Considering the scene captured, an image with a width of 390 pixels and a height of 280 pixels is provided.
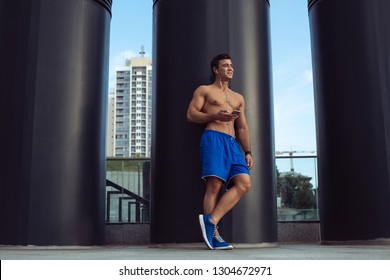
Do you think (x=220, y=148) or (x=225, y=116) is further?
(x=220, y=148)

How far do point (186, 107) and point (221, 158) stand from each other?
1.06 metres

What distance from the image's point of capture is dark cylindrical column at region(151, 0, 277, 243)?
17.0ft

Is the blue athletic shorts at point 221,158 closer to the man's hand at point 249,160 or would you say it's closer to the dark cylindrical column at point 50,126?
the man's hand at point 249,160

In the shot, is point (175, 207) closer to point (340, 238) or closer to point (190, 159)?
point (190, 159)

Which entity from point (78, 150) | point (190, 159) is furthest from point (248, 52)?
point (78, 150)

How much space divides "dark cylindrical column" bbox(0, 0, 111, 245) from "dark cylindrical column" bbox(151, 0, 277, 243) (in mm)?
743

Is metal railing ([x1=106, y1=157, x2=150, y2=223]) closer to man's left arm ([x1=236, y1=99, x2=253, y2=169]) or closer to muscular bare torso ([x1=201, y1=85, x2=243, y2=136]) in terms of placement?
man's left arm ([x1=236, y1=99, x2=253, y2=169])

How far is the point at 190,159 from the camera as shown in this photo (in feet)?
17.2

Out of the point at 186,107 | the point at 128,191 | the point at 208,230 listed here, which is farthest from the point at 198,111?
the point at 128,191

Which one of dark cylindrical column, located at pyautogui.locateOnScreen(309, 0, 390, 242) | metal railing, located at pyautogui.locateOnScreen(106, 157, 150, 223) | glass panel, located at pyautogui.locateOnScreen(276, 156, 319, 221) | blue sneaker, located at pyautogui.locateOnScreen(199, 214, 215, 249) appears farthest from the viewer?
glass panel, located at pyautogui.locateOnScreen(276, 156, 319, 221)

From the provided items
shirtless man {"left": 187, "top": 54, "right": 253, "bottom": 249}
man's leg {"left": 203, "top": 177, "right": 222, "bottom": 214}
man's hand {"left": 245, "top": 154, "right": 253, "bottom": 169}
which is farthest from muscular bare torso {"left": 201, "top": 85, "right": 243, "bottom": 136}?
man's leg {"left": 203, "top": 177, "right": 222, "bottom": 214}

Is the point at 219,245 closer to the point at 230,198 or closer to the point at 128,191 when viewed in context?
the point at 230,198

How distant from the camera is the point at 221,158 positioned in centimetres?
450
